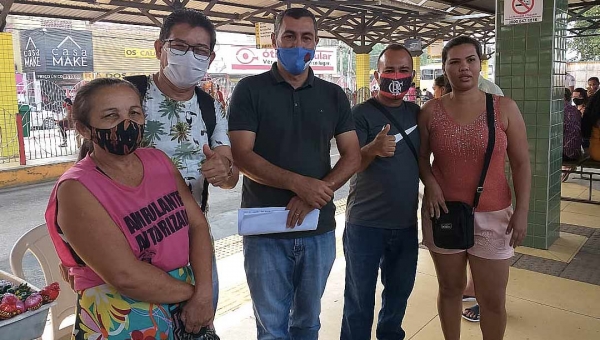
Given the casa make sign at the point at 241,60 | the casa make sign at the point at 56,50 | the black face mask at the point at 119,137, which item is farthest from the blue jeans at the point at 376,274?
the casa make sign at the point at 56,50

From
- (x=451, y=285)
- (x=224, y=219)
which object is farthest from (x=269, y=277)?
(x=224, y=219)

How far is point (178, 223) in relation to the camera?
1.62 m

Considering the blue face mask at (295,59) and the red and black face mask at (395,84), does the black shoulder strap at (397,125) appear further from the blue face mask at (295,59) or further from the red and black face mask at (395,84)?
the blue face mask at (295,59)

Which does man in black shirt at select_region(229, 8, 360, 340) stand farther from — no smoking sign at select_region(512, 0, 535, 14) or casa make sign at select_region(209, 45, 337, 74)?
casa make sign at select_region(209, 45, 337, 74)

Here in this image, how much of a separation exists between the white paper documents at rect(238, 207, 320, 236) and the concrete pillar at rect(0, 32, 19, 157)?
36.2 ft

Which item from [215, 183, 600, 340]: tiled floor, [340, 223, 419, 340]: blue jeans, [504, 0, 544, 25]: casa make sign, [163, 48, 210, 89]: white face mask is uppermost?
[504, 0, 544, 25]: casa make sign

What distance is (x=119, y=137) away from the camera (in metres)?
1.54

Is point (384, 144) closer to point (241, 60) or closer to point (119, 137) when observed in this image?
point (119, 137)

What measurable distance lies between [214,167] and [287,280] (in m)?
0.71

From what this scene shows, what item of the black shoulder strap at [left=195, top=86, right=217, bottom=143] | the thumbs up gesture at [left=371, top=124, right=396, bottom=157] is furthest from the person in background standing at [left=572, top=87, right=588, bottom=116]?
the black shoulder strap at [left=195, top=86, right=217, bottom=143]

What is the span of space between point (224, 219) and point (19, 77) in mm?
17311

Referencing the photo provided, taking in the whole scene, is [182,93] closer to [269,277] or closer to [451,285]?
[269,277]

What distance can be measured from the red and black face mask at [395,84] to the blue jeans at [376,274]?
0.70 m

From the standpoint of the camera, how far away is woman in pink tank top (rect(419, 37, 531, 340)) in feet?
7.80
